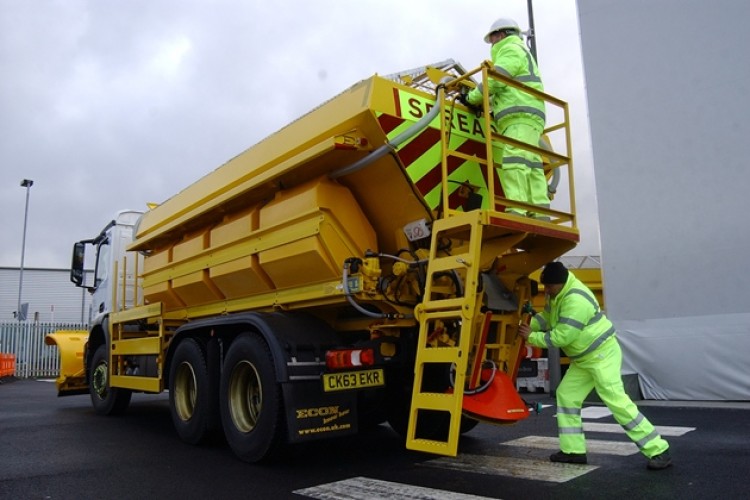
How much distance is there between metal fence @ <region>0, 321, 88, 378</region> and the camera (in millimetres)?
20984

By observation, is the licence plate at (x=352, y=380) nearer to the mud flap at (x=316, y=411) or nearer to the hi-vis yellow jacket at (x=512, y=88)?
the mud flap at (x=316, y=411)

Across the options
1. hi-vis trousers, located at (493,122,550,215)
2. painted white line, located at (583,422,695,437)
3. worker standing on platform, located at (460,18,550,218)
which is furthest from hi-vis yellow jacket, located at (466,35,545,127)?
painted white line, located at (583,422,695,437)

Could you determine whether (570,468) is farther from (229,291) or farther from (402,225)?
(229,291)

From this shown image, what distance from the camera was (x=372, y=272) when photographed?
16.4 feet

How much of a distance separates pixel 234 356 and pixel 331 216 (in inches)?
59.9

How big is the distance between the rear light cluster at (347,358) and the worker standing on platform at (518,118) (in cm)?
160

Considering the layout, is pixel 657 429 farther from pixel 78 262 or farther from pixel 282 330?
pixel 78 262

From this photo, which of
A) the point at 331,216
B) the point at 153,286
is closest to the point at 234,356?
the point at 331,216

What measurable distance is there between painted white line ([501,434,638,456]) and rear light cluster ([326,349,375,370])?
6.34 ft

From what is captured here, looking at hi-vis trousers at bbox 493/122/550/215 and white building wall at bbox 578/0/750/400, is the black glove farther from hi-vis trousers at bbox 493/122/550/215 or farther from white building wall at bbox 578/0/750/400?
white building wall at bbox 578/0/750/400

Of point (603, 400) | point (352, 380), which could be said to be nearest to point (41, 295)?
point (352, 380)

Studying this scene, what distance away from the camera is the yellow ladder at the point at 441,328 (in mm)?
4199

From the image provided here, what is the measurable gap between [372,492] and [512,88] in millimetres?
3192

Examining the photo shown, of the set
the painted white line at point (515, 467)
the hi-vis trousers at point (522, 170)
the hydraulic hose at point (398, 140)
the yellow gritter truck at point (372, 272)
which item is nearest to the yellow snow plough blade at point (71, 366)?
the yellow gritter truck at point (372, 272)
